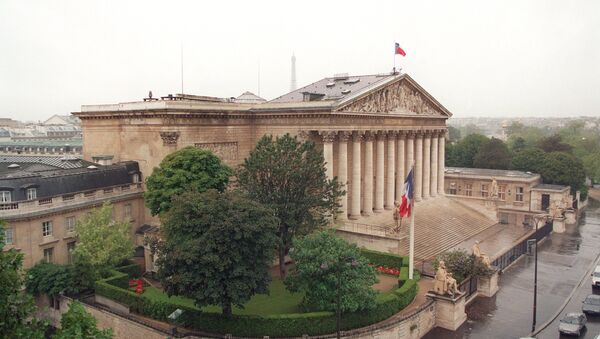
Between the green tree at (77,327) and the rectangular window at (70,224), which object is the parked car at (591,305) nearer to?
the green tree at (77,327)

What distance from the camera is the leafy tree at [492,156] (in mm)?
94562

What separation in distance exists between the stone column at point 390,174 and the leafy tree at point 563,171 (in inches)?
1423

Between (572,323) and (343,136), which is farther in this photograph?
(343,136)

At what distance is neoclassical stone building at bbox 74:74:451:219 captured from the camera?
1966 inches

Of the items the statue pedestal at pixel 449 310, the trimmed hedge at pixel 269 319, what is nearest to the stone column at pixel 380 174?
the statue pedestal at pixel 449 310

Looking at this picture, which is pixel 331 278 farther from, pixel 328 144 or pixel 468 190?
pixel 468 190

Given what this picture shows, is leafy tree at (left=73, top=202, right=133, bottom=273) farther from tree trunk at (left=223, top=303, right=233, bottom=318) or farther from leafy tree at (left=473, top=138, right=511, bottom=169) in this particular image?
leafy tree at (left=473, top=138, right=511, bottom=169)

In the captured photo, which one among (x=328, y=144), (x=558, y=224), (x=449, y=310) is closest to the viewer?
(x=449, y=310)

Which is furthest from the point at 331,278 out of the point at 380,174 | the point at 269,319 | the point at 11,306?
the point at 380,174

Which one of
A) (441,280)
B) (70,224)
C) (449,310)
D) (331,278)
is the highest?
(70,224)

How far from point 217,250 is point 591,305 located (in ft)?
89.5

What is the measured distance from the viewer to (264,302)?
36.2 m

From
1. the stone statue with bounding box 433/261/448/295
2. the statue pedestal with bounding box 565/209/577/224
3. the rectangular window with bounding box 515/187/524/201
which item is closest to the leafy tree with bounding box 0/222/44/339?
A: the stone statue with bounding box 433/261/448/295

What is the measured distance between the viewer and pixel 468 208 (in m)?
68.4
